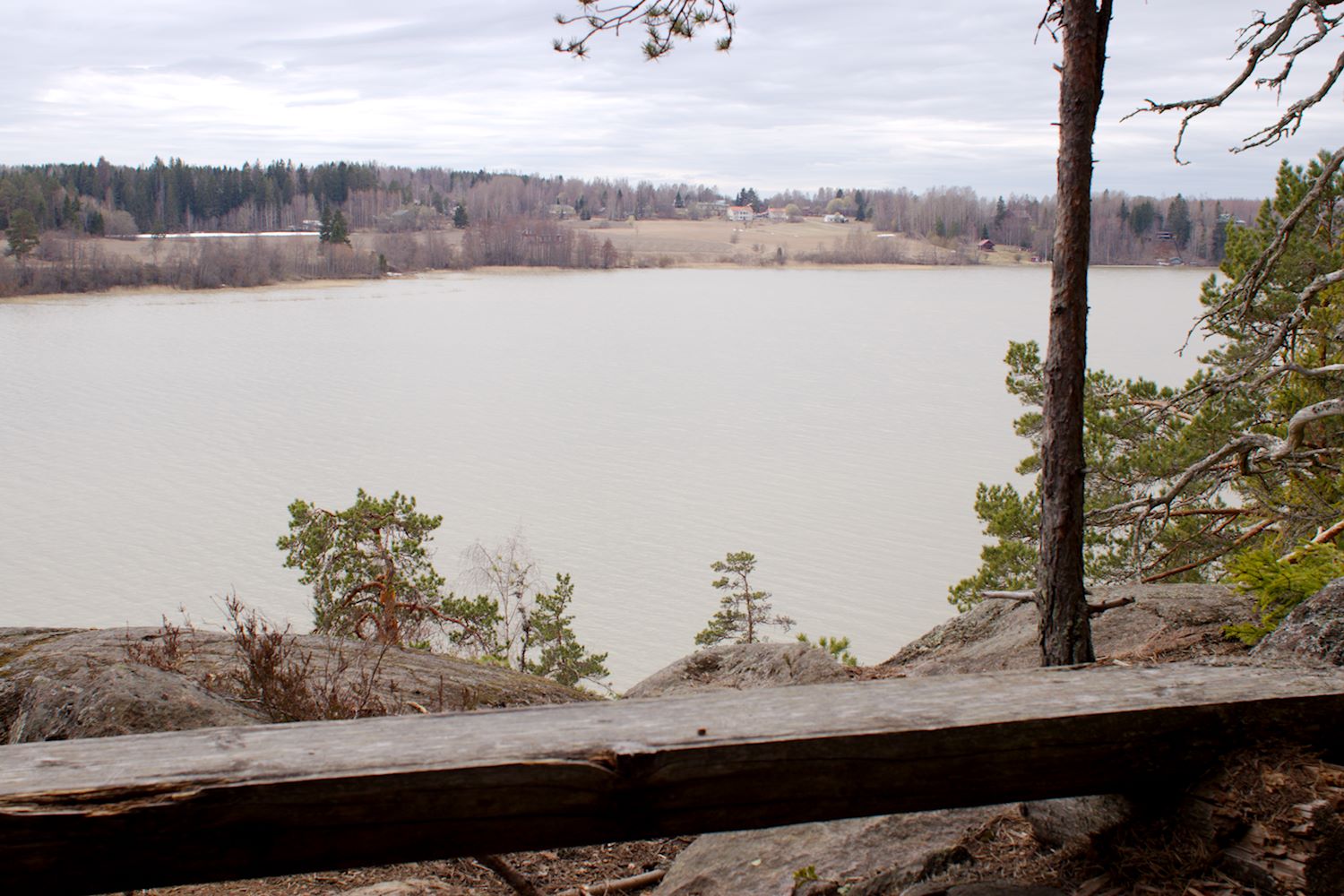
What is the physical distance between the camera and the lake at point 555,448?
2222cm

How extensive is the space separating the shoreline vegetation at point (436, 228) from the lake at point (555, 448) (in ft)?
38.3

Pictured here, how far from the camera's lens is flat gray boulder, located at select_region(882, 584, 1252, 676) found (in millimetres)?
4816

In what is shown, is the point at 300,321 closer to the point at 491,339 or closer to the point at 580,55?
the point at 491,339

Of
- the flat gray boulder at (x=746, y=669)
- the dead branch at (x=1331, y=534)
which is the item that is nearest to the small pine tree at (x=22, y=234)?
the flat gray boulder at (x=746, y=669)

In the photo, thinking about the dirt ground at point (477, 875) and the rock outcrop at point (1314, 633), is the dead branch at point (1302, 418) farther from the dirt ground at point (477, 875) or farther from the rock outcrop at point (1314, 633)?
the dirt ground at point (477, 875)

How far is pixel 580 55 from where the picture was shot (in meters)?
5.66

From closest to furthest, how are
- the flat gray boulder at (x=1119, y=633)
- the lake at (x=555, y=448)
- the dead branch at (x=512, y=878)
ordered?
the dead branch at (x=512, y=878), the flat gray boulder at (x=1119, y=633), the lake at (x=555, y=448)

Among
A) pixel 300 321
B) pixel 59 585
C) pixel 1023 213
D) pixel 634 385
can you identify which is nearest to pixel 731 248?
pixel 1023 213

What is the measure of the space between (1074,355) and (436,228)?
11803cm

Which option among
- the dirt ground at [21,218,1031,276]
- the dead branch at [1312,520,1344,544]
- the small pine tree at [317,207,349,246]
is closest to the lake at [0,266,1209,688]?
the dead branch at [1312,520,1344,544]

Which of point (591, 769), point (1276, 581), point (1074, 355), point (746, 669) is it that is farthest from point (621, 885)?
point (746, 669)

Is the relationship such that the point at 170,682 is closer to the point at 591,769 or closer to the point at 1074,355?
the point at 591,769

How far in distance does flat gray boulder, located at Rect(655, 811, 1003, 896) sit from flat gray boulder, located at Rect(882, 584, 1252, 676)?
5.97ft

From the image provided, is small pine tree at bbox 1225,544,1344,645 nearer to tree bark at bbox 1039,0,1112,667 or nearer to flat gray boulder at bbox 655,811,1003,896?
tree bark at bbox 1039,0,1112,667
